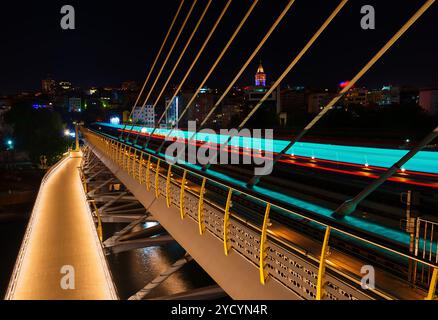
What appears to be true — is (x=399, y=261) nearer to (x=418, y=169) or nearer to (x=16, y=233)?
(x=418, y=169)

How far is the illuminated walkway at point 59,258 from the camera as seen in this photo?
902cm

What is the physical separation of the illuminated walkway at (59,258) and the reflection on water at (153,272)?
14.0ft

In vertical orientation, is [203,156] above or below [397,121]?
below

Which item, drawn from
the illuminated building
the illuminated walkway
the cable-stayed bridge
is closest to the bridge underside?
the cable-stayed bridge

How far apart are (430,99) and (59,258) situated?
37.1 metres

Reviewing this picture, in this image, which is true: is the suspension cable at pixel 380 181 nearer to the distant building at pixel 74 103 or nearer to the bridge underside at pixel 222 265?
the bridge underside at pixel 222 265

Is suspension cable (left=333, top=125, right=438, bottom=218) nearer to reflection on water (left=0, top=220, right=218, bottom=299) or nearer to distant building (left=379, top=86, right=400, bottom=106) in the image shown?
reflection on water (left=0, top=220, right=218, bottom=299)

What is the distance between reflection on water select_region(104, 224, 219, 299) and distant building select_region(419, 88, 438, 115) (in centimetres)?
Result: 2506

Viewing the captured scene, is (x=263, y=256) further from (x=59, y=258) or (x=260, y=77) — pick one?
(x=260, y=77)

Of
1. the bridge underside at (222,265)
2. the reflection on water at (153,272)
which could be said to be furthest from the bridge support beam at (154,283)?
the reflection on water at (153,272)

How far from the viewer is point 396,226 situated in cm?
533

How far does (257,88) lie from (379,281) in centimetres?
11439

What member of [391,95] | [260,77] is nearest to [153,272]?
[391,95]

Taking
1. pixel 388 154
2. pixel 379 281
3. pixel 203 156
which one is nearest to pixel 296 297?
pixel 379 281
